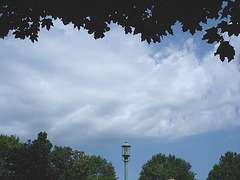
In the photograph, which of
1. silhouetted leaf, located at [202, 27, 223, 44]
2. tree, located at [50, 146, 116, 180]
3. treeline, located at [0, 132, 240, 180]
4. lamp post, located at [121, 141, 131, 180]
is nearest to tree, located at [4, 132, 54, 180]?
treeline, located at [0, 132, 240, 180]

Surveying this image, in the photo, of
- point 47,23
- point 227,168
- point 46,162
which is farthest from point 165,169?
point 47,23

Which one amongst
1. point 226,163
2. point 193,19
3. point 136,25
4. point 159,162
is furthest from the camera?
point 159,162

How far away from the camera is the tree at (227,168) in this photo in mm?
54719

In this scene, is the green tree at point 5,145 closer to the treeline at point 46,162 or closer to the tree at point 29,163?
the treeline at point 46,162

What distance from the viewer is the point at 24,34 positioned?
670 cm

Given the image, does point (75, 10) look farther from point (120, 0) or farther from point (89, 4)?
point (120, 0)

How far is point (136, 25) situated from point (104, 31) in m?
0.81

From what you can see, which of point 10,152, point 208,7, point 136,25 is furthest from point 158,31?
point 10,152

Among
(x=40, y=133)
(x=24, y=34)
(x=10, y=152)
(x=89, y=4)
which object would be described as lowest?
(x=89, y=4)

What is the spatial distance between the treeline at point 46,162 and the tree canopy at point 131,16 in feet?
107

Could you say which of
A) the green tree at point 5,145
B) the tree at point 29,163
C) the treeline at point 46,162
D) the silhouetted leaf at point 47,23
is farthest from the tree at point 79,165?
the silhouetted leaf at point 47,23

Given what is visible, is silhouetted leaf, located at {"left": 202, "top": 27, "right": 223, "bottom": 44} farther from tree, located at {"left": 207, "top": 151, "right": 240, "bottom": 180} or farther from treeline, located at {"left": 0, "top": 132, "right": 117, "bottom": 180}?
tree, located at {"left": 207, "top": 151, "right": 240, "bottom": 180}

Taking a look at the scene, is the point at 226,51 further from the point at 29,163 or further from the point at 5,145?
the point at 5,145

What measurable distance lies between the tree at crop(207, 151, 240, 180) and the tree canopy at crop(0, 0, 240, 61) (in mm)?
55483
